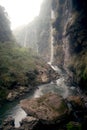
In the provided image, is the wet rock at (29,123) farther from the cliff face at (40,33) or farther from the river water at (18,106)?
the cliff face at (40,33)

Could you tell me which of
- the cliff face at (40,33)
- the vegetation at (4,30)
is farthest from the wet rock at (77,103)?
the cliff face at (40,33)

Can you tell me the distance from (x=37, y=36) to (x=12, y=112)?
112m

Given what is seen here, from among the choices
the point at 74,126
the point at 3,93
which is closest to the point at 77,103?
the point at 74,126

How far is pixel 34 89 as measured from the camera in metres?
73.1

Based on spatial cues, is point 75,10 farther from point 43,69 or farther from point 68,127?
point 68,127

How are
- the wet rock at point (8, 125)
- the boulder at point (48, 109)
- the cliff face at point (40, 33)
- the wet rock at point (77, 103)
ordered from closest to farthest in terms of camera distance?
the wet rock at point (8, 125) < the boulder at point (48, 109) < the wet rock at point (77, 103) < the cliff face at point (40, 33)

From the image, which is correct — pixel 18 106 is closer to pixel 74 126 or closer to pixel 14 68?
pixel 74 126

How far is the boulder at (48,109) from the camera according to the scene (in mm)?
39562

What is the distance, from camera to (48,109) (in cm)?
4216

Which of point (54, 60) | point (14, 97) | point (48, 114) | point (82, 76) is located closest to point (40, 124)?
point (48, 114)

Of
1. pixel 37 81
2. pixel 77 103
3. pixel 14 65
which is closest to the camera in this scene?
pixel 77 103

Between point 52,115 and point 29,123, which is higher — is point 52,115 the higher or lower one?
the higher one

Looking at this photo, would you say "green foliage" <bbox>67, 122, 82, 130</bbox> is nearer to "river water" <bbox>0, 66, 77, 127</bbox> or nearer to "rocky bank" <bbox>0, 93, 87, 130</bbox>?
"rocky bank" <bbox>0, 93, 87, 130</bbox>

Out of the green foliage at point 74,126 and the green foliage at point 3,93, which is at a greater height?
the green foliage at point 3,93
